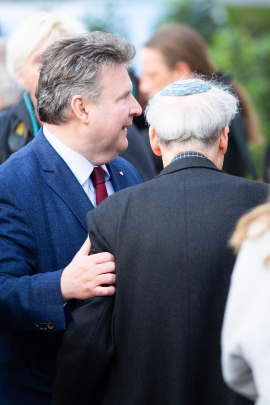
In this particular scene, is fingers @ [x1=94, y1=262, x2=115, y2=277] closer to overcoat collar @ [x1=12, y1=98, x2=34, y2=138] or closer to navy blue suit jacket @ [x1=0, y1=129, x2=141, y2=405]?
navy blue suit jacket @ [x1=0, y1=129, x2=141, y2=405]

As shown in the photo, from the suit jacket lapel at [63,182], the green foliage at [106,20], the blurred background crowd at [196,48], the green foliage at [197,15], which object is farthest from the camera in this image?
the green foliage at [197,15]

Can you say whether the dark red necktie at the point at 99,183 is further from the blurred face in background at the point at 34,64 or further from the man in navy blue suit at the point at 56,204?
the blurred face in background at the point at 34,64

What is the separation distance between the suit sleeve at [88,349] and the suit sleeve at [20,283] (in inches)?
6.6

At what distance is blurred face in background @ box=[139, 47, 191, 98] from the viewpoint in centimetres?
449

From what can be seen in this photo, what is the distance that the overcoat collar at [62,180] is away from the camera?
7.97 ft

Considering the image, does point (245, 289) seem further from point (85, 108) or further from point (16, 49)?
point (16, 49)

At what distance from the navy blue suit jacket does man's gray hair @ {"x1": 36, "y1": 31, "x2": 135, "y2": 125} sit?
0.21 meters

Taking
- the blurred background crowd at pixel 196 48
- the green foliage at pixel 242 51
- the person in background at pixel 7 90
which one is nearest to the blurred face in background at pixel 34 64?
the blurred background crowd at pixel 196 48

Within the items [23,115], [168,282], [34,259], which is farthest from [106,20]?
[168,282]

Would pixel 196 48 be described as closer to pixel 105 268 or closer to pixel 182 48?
pixel 182 48

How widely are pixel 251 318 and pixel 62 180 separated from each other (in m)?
1.32

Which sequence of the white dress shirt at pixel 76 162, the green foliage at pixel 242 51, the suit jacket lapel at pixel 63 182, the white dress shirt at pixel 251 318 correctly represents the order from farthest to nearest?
the green foliage at pixel 242 51 < the white dress shirt at pixel 76 162 < the suit jacket lapel at pixel 63 182 < the white dress shirt at pixel 251 318

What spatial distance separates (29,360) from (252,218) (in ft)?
4.65

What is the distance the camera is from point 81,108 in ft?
8.29
